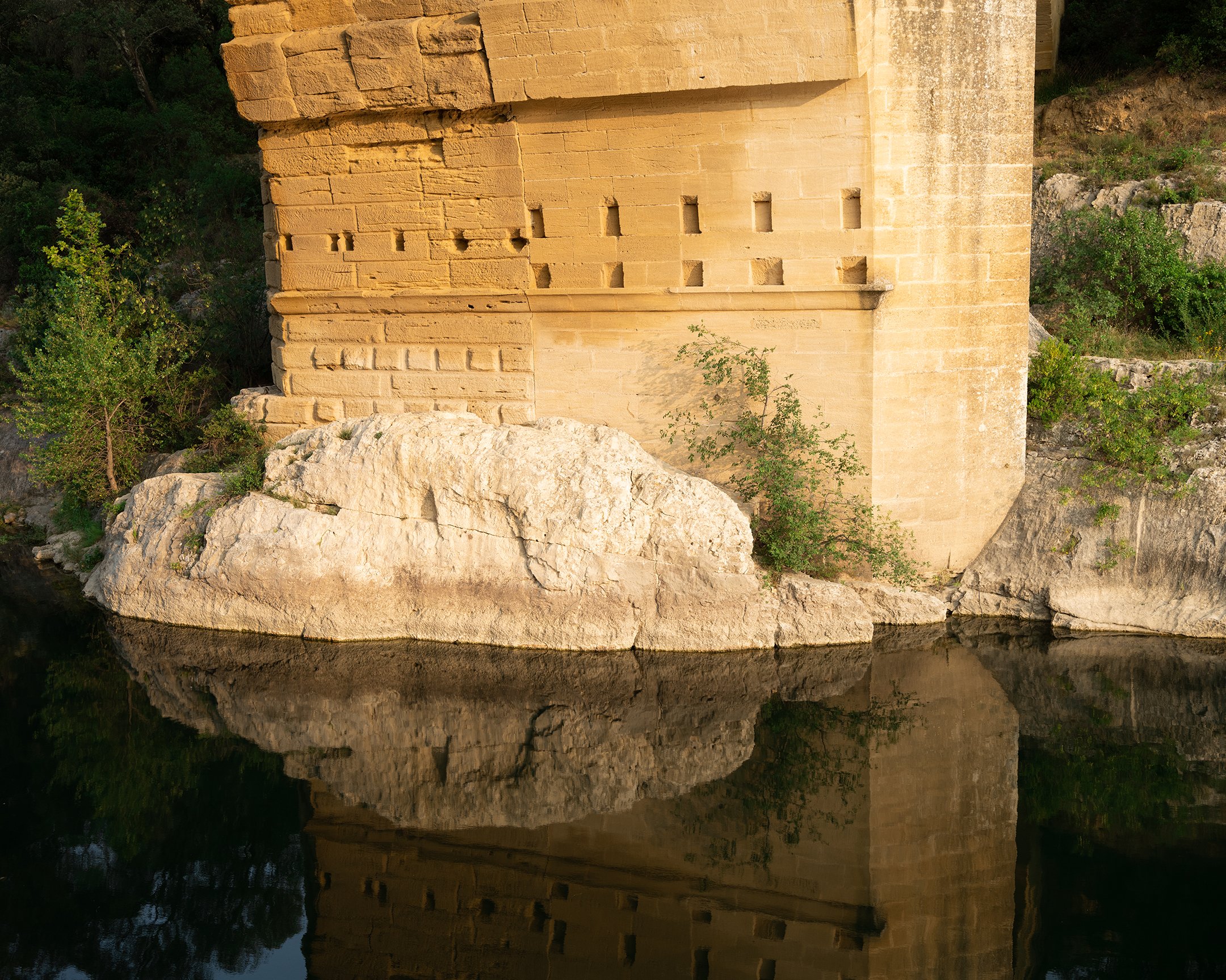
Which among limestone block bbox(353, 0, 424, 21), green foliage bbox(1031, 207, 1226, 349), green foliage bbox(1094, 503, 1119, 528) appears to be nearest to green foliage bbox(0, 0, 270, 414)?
limestone block bbox(353, 0, 424, 21)

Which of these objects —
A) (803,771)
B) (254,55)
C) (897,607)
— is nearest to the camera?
(803,771)

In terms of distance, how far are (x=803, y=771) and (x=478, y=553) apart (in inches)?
113

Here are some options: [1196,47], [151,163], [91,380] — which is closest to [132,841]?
[91,380]

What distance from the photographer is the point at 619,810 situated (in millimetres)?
5574

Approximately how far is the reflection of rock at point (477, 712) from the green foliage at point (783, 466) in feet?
2.64

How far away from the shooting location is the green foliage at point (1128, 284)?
926 cm

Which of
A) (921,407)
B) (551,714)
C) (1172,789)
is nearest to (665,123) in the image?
(921,407)

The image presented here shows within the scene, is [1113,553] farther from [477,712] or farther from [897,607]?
[477,712]

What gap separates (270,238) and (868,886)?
7.25m

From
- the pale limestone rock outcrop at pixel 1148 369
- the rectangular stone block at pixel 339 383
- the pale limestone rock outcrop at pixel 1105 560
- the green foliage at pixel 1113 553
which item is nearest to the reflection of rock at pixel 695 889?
the pale limestone rock outcrop at pixel 1105 560

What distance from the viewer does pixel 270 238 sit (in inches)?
371

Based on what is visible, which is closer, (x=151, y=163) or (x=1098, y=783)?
(x=1098, y=783)

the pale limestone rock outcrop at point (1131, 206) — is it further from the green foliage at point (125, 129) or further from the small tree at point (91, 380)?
the green foliage at point (125, 129)

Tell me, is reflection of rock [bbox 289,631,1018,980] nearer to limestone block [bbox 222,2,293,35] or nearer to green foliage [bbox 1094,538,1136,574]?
green foliage [bbox 1094,538,1136,574]
